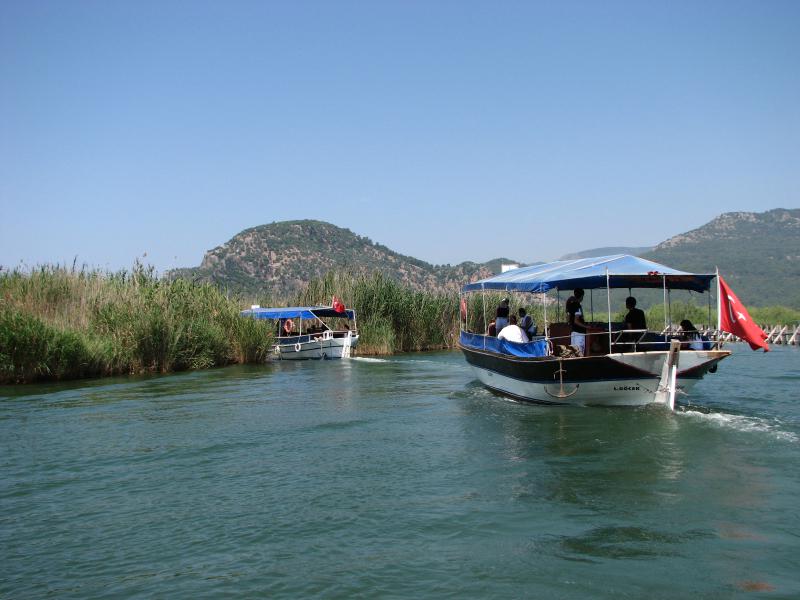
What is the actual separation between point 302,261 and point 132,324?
81734 mm

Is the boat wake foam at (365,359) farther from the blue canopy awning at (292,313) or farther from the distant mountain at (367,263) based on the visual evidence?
the distant mountain at (367,263)

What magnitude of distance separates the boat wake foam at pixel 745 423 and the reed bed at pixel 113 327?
57.1 feet

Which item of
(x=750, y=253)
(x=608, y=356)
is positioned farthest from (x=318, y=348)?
(x=750, y=253)

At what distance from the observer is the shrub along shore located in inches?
839

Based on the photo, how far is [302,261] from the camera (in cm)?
10612

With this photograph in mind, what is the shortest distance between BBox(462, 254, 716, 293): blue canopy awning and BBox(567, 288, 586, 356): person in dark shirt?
459 millimetres

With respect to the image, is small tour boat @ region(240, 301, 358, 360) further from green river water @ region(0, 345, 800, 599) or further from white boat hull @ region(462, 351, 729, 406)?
white boat hull @ region(462, 351, 729, 406)

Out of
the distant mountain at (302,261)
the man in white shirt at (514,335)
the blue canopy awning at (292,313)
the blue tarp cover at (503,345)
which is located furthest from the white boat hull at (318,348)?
the distant mountain at (302,261)

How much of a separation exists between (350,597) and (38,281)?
22436mm

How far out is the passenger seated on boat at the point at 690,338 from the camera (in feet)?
46.5

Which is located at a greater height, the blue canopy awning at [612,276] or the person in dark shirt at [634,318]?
the blue canopy awning at [612,276]

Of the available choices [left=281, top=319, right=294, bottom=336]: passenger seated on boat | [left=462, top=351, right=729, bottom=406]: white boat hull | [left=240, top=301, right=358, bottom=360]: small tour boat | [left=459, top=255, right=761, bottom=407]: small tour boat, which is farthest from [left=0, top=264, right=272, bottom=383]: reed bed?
[left=462, top=351, right=729, bottom=406]: white boat hull

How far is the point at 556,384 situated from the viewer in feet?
48.2

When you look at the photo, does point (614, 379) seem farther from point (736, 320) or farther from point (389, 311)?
point (389, 311)
